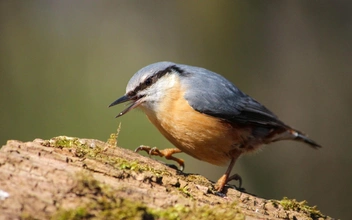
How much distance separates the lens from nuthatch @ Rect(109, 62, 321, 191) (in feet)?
11.6

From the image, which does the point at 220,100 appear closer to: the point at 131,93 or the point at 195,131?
the point at 195,131

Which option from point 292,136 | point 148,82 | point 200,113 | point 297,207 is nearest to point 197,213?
point 297,207

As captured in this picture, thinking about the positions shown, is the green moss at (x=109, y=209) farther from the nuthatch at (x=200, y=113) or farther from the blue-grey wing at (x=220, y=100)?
the blue-grey wing at (x=220, y=100)

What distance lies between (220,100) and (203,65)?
3797mm

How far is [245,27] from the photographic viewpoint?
696 cm

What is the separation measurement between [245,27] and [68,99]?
3810 millimetres

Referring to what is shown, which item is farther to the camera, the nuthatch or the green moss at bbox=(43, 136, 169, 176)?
the nuthatch

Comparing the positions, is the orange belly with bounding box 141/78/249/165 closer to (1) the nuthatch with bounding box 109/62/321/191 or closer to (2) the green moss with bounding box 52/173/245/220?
(1) the nuthatch with bounding box 109/62/321/191

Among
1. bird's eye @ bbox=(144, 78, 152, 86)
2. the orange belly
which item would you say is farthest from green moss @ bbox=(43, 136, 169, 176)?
bird's eye @ bbox=(144, 78, 152, 86)

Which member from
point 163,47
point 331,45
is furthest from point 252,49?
point 163,47

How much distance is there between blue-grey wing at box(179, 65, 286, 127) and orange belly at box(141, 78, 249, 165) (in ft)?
0.26

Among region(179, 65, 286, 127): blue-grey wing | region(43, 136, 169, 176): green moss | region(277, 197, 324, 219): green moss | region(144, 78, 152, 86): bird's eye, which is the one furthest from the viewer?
region(144, 78, 152, 86): bird's eye

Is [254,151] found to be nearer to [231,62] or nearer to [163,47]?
[231,62]

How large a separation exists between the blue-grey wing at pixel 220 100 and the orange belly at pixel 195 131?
0.08m
